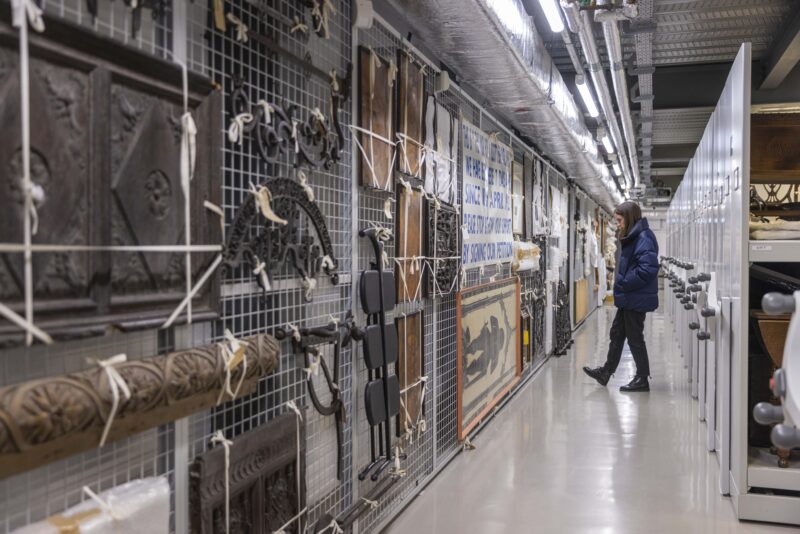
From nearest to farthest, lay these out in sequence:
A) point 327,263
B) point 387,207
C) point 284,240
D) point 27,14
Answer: point 27,14 → point 284,240 → point 327,263 → point 387,207

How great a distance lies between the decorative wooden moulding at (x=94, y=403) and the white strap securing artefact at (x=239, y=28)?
0.80 m

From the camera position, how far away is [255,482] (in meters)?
1.93

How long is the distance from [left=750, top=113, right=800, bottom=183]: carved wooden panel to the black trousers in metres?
2.34

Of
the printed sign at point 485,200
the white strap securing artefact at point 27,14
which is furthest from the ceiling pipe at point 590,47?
the white strap securing artefact at point 27,14

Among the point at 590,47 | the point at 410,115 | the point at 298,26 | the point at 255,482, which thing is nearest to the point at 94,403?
the point at 255,482

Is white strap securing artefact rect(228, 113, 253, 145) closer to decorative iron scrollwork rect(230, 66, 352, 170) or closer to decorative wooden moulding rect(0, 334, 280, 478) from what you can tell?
decorative iron scrollwork rect(230, 66, 352, 170)

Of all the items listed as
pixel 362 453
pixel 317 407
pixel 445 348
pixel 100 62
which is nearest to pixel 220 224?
pixel 100 62

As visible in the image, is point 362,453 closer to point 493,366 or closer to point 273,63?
point 273,63

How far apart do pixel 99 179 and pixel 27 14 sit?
1.02 feet

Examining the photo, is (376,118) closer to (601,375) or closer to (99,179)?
(99,179)

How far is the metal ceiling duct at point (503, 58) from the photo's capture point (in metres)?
3.03

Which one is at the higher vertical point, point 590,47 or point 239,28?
point 590,47

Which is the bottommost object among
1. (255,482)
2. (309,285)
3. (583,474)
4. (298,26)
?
(583,474)

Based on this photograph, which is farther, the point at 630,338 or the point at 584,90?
the point at 584,90
